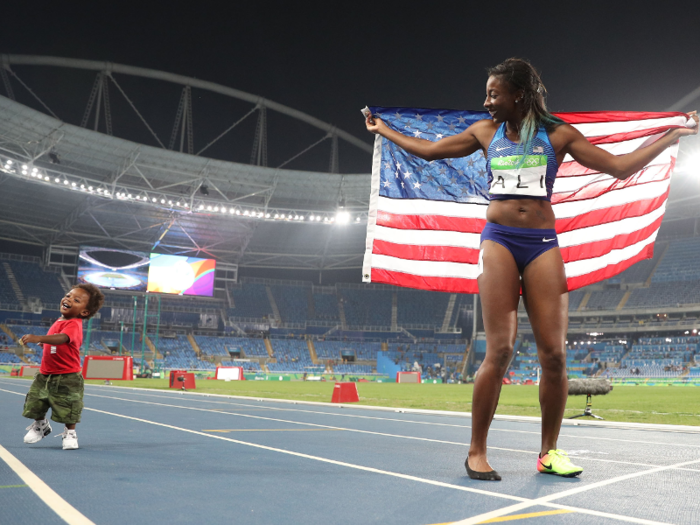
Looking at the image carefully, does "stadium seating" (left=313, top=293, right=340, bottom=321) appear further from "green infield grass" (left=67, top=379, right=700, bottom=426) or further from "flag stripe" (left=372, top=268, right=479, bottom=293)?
"flag stripe" (left=372, top=268, right=479, bottom=293)

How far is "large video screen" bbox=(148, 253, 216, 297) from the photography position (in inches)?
1825

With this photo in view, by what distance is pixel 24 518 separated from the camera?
201 centimetres

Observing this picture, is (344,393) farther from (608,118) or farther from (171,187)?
(171,187)

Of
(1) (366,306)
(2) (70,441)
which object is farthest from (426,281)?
(1) (366,306)

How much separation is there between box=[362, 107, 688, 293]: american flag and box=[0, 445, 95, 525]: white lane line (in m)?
2.50

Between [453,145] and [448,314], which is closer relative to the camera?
[453,145]

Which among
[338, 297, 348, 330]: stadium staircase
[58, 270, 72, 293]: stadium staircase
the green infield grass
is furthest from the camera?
[338, 297, 348, 330]: stadium staircase

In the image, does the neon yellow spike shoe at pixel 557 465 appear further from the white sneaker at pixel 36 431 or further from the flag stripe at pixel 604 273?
the white sneaker at pixel 36 431

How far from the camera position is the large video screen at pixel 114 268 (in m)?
45.1

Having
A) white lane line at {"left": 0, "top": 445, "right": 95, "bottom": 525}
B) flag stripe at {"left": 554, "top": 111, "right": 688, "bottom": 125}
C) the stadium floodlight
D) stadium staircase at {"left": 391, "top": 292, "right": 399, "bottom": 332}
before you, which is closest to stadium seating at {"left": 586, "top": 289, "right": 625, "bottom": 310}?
stadium staircase at {"left": 391, "top": 292, "right": 399, "bottom": 332}

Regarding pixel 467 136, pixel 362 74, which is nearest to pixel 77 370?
pixel 467 136

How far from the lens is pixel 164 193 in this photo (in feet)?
110

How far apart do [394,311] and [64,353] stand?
5372 centimetres

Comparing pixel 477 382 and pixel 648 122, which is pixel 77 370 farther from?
pixel 648 122
